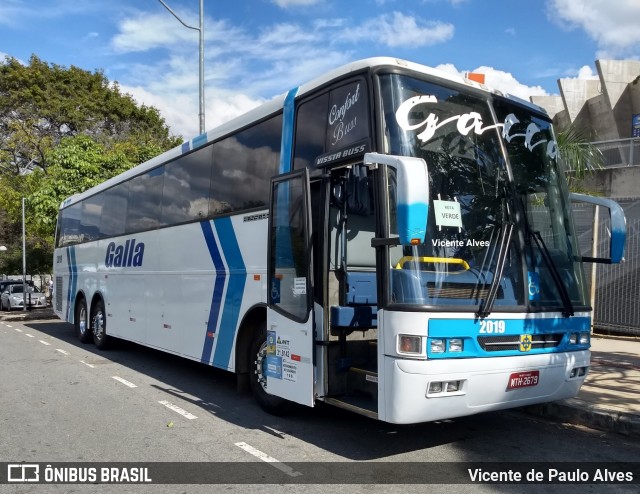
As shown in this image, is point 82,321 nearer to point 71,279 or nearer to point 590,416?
point 71,279

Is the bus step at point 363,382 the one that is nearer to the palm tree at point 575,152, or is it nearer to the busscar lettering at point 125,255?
the busscar lettering at point 125,255

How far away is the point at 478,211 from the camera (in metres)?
5.47

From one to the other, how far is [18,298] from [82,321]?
691 inches

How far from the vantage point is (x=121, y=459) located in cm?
555

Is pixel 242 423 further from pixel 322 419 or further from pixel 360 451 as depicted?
pixel 360 451

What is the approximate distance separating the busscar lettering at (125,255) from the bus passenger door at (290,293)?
519cm

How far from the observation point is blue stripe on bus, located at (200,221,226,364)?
8.12 meters

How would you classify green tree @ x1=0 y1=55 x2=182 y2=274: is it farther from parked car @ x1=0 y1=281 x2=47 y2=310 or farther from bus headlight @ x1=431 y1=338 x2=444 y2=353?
bus headlight @ x1=431 y1=338 x2=444 y2=353

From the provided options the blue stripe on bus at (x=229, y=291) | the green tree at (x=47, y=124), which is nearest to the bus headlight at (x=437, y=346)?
the blue stripe on bus at (x=229, y=291)

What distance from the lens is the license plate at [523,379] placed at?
5293 millimetres

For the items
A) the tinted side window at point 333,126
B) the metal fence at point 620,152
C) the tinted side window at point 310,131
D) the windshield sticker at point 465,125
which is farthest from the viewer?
the metal fence at point 620,152

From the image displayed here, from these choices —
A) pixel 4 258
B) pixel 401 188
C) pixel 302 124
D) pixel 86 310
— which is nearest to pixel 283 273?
pixel 302 124

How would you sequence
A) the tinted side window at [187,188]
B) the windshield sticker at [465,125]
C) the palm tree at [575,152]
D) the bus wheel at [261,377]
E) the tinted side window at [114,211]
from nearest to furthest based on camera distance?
the windshield sticker at [465,125] < the bus wheel at [261,377] < the tinted side window at [187,188] < the palm tree at [575,152] < the tinted side window at [114,211]

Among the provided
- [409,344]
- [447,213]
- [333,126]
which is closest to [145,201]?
[333,126]
